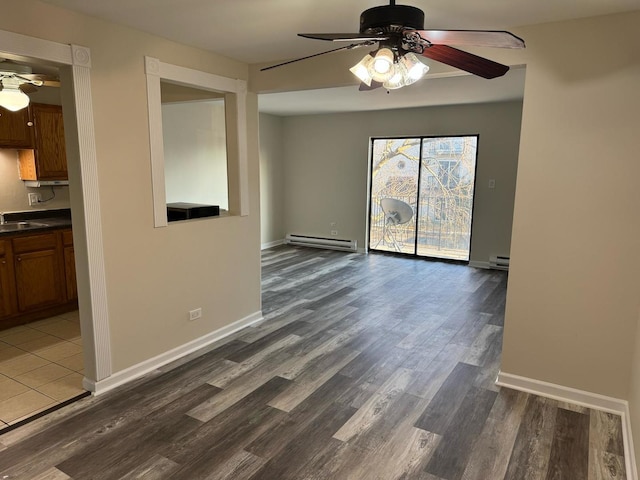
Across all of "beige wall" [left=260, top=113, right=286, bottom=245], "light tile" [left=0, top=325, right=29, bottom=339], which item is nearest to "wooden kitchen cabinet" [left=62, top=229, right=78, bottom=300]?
"light tile" [left=0, top=325, right=29, bottom=339]

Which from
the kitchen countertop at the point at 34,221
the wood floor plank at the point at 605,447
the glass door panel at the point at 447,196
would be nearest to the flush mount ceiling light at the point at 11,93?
the kitchen countertop at the point at 34,221

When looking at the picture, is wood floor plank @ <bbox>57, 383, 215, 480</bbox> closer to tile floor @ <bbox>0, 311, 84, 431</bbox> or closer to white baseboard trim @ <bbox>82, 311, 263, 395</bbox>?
white baseboard trim @ <bbox>82, 311, 263, 395</bbox>

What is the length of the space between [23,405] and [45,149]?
2.81 m

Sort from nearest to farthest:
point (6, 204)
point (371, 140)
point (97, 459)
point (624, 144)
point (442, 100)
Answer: point (97, 459) < point (624, 144) < point (6, 204) < point (442, 100) < point (371, 140)

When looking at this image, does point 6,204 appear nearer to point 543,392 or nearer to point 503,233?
point 543,392

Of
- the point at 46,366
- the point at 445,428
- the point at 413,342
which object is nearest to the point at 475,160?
the point at 413,342

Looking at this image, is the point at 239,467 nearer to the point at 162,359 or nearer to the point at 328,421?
the point at 328,421

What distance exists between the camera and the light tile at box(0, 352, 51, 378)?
315 centimetres

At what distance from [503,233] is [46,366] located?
5.94 metres

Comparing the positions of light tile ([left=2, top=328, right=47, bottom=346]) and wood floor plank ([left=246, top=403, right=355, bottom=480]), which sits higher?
light tile ([left=2, top=328, right=47, bottom=346])

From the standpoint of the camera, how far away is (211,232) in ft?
11.9

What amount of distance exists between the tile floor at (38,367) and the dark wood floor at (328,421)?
0.80 feet

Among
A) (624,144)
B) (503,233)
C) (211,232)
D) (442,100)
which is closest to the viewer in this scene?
(624,144)

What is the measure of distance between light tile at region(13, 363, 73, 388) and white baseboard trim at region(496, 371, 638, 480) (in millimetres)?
3171
